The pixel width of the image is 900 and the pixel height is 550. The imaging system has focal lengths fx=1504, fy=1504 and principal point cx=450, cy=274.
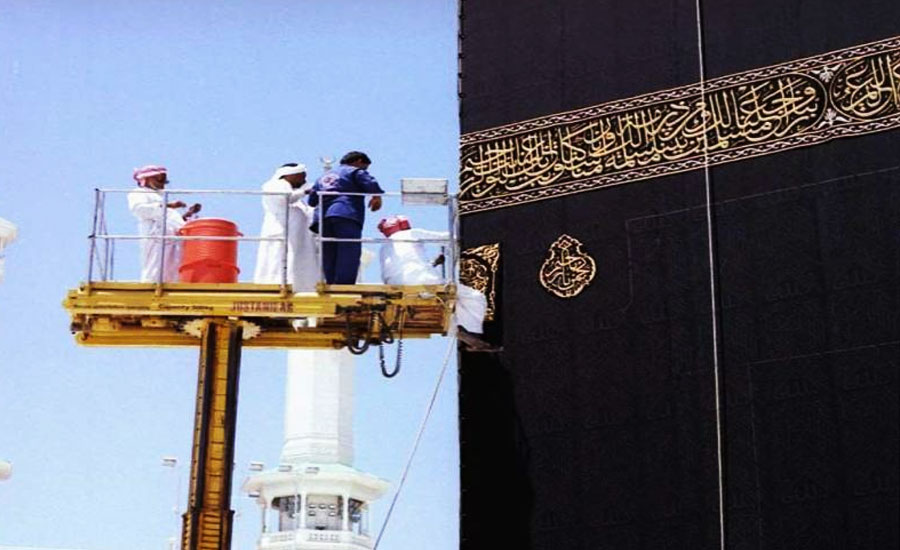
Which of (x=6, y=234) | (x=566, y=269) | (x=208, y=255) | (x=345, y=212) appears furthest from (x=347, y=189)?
(x=6, y=234)

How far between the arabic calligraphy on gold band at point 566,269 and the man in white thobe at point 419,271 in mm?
307

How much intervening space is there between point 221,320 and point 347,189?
86cm

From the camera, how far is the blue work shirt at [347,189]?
258 inches

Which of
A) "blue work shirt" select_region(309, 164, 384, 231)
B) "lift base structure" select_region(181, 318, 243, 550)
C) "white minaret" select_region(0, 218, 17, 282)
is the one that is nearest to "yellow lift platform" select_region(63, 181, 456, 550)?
"lift base structure" select_region(181, 318, 243, 550)

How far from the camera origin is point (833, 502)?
18.6 feet

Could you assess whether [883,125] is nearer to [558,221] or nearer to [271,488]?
[558,221]

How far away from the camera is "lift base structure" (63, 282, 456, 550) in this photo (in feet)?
21.4

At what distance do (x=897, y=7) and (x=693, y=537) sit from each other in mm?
2263

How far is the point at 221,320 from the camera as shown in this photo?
686 centimetres

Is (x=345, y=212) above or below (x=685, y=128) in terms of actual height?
below

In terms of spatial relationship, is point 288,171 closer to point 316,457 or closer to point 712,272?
point 712,272

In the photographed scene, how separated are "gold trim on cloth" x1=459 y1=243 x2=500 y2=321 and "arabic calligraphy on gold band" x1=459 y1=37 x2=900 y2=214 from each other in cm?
21

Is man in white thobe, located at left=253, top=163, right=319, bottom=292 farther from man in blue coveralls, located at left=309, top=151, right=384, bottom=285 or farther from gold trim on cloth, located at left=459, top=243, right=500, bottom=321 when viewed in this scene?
gold trim on cloth, located at left=459, top=243, right=500, bottom=321

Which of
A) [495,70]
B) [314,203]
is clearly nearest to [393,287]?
[314,203]
